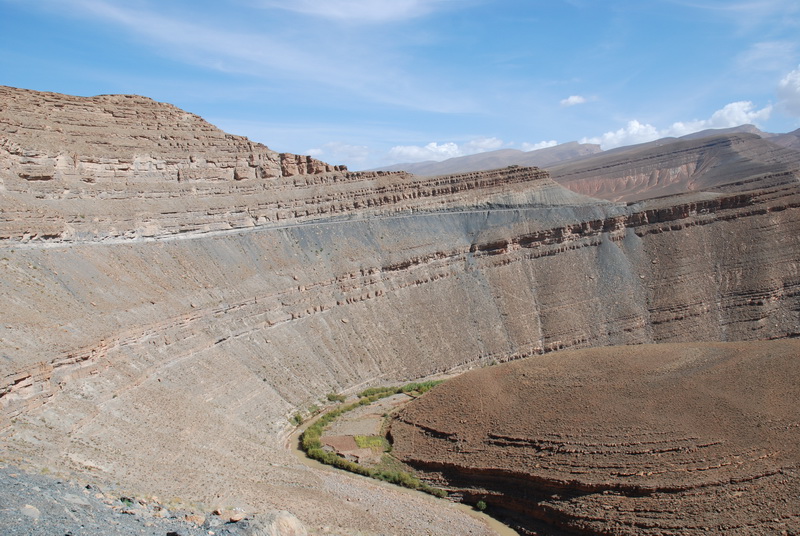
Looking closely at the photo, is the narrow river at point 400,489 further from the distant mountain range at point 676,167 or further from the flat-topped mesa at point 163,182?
the distant mountain range at point 676,167

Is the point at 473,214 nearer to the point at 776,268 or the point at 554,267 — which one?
the point at 554,267

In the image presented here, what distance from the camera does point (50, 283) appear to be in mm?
32719

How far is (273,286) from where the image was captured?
143 feet

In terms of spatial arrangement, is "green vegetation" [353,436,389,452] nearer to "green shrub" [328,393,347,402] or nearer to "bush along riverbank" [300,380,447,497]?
"bush along riverbank" [300,380,447,497]

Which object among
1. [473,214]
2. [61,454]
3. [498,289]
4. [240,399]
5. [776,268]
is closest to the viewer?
[61,454]

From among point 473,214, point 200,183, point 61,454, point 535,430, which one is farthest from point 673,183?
point 61,454

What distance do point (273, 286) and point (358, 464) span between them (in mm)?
16903

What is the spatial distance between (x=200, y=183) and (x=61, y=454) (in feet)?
96.9

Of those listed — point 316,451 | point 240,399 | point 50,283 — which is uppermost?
point 50,283

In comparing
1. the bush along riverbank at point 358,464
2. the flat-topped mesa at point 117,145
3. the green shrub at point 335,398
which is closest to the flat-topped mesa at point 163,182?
the flat-topped mesa at point 117,145

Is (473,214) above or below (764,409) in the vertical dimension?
above

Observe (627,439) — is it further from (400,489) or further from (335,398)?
(335,398)

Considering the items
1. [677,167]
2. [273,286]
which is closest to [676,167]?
[677,167]

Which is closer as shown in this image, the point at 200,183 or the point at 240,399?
the point at 240,399
